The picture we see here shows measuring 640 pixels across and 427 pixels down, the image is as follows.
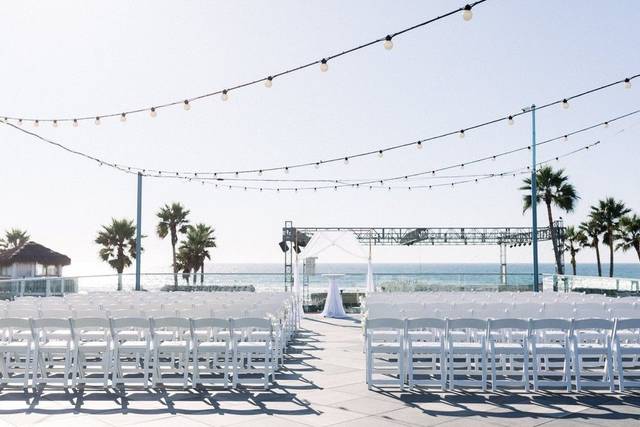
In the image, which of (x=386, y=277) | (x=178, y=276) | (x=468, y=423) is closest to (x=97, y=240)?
(x=178, y=276)

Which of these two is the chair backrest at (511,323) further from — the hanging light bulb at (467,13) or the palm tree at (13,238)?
the palm tree at (13,238)

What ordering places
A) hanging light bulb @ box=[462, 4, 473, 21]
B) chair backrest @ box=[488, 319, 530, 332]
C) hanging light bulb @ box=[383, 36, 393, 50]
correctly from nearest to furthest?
chair backrest @ box=[488, 319, 530, 332], hanging light bulb @ box=[462, 4, 473, 21], hanging light bulb @ box=[383, 36, 393, 50]

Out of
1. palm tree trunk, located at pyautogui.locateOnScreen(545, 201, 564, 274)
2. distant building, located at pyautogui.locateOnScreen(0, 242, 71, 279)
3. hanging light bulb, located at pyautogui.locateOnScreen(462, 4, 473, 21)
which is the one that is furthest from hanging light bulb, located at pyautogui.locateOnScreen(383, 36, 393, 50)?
distant building, located at pyautogui.locateOnScreen(0, 242, 71, 279)

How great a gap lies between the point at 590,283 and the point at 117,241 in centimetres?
2260

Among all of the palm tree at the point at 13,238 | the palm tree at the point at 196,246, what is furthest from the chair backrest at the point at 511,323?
the palm tree at the point at 13,238

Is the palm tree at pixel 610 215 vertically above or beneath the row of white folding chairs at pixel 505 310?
above

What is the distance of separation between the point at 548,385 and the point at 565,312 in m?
2.59

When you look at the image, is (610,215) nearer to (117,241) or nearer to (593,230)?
(593,230)

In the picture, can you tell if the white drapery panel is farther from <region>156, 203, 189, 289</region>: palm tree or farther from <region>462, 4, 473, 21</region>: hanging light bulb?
<region>156, 203, 189, 289</region>: palm tree

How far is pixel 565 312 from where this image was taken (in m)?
9.05

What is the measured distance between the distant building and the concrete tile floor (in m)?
24.8

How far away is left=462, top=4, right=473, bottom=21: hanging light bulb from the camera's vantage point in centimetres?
719

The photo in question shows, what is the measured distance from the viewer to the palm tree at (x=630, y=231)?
3556 centimetres

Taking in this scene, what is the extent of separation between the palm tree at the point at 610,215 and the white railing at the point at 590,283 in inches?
738
